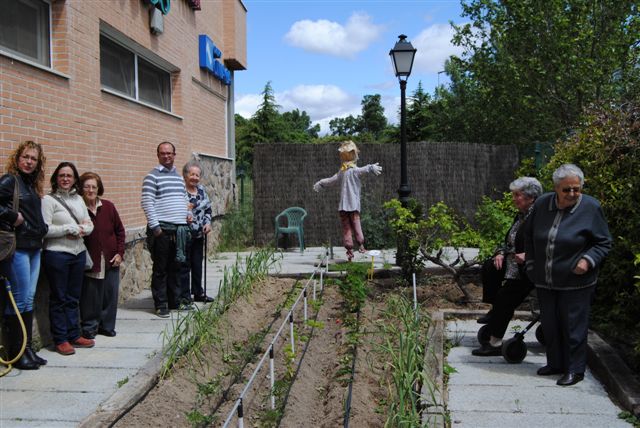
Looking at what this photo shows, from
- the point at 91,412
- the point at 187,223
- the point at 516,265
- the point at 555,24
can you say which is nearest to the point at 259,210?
the point at 187,223

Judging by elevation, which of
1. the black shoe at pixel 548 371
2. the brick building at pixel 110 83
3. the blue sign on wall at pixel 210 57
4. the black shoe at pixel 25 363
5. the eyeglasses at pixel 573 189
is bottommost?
the black shoe at pixel 548 371

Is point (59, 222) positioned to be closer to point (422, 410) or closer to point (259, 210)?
point (422, 410)

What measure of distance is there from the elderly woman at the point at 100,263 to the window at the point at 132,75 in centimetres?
252

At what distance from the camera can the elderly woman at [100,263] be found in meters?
5.73

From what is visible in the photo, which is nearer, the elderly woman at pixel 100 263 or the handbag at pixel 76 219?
the handbag at pixel 76 219

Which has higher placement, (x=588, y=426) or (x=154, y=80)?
(x=154, y=80)

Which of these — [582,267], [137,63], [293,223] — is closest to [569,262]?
[582,267]

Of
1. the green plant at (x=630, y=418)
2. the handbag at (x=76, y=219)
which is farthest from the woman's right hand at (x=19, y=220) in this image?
the green plant at (x=630, y=418)

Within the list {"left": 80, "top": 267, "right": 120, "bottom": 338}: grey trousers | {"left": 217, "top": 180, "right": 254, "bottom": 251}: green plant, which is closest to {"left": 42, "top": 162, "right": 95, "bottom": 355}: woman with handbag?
{"left": 80, "top": 267, "right": 120, "bottom": 338}: grey trousers

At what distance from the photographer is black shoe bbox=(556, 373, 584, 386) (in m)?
4.62

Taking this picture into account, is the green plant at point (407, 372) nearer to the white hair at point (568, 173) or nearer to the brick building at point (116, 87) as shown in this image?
the white hair at point (568, 173)

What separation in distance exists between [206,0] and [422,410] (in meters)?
10.7

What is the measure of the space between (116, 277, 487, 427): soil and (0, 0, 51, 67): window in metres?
3.32

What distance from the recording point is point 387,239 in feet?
40.4
